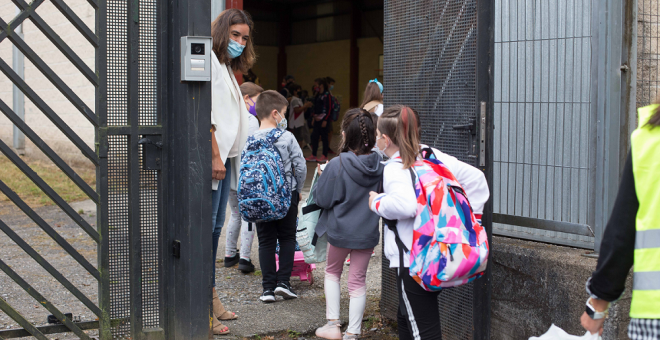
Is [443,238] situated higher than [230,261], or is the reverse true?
[443,238]

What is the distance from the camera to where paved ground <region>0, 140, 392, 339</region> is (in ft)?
14.1

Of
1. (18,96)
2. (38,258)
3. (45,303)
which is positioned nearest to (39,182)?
(38,258)

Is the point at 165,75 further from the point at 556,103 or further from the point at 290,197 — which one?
the point at 556,103

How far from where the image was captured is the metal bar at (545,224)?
3715 mm

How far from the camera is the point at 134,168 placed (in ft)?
11.3

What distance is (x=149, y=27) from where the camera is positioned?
3.43m

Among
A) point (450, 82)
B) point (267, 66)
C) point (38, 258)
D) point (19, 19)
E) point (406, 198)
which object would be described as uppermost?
point (267, 66)

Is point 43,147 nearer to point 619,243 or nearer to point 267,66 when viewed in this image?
point 619,243

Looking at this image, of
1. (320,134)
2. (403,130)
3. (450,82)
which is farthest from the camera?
(320,134)

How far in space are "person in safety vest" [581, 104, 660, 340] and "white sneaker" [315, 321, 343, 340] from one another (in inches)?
97.9

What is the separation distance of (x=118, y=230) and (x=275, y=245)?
1772mm

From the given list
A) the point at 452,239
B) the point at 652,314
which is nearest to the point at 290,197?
the point at 452,239

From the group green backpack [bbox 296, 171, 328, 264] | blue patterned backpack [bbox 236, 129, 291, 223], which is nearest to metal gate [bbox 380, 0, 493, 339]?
green backpack [bbox 296, 171, 328, 264]

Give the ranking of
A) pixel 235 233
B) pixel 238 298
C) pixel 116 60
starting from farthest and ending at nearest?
pixel 235 233 → pixel 238 298 → pixel 116 60
